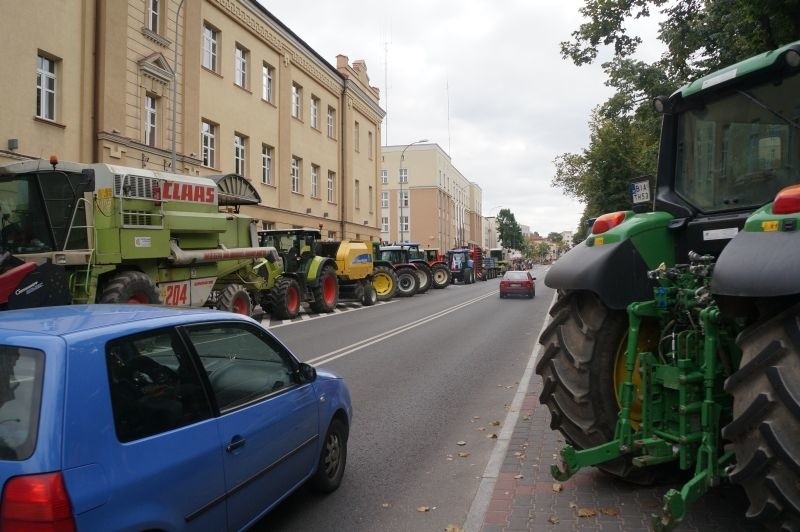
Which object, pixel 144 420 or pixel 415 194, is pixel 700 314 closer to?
pixel 144 420

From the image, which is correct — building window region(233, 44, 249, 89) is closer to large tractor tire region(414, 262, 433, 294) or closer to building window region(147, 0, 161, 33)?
building window region(147, 0, 161, 33)

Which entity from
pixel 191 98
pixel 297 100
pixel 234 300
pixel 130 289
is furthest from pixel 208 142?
pixel 130 289

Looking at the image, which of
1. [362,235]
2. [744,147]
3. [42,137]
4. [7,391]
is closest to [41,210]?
[42,137]

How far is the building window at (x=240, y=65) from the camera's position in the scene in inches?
1043

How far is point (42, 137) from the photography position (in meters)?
16.4

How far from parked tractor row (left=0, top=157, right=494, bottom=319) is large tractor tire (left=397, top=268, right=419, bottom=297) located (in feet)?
41.3

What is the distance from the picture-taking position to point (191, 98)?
74.7 ft

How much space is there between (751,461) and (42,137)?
711 inches

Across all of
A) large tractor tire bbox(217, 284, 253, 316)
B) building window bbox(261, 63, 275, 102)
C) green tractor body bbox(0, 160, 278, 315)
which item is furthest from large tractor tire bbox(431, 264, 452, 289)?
green tractor body bbox(0, 160, 278, 315)

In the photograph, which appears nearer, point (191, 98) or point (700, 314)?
point (700, 314)

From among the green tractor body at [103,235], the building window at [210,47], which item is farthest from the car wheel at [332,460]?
the building window at [210,47]

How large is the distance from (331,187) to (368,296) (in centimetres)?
1398

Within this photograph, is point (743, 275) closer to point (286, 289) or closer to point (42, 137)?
point (286, 289)

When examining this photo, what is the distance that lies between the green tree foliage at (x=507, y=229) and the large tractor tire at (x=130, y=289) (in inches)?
5395
